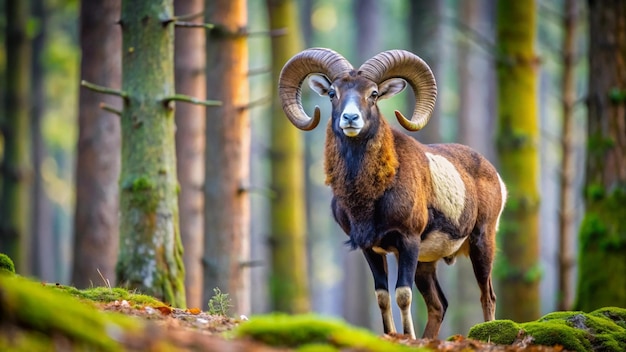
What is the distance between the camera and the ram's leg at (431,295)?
40.6 feet

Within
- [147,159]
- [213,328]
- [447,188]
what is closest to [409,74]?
[447,188]

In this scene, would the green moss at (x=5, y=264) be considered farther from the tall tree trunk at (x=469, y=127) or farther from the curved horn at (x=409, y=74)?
the tall tree trunk at (x=469, y=127)

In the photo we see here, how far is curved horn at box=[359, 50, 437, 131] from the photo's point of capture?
449 inches

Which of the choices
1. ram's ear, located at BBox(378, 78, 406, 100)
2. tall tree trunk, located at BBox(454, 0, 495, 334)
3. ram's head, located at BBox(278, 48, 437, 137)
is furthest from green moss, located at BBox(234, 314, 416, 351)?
tall tree trunk, located at BBox(454, 0, 495, 334)

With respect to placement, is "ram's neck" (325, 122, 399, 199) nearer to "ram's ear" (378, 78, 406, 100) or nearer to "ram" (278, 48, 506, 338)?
"ram" (278, 48, 506, 338)

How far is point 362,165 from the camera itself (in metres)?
11.0

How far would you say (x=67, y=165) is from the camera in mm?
59500

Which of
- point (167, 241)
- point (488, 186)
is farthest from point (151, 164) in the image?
point (488, 186)

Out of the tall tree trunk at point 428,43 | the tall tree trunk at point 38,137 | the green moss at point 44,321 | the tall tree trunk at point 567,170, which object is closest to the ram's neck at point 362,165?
the green moss at point 44,321

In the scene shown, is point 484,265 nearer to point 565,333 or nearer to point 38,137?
point 565,333

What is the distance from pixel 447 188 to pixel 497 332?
258 centimetres

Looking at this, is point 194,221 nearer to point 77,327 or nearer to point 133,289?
point 133,289

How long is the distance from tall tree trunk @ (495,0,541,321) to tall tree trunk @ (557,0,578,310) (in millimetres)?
763

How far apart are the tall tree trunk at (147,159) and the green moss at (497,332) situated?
4.27 meters
